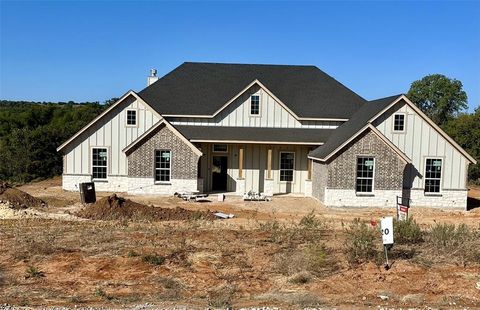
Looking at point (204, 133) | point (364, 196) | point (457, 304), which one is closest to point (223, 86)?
point (204, 133)

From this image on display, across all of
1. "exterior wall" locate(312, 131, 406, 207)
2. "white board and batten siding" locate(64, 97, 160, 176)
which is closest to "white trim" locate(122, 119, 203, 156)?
"white board and batten siding" locate(64, 97, 160, 176)

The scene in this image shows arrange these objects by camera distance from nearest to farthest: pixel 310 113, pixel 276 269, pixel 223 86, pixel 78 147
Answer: pixel 276 269 < pixel 78 147 < pixel 310 113 < pixel 223 86

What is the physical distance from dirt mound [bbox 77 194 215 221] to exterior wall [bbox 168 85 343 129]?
998 cm

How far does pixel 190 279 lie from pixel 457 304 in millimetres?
5802

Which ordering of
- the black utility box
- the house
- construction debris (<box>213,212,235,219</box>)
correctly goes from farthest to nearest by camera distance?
1. the house
2. the black utility box
3. construction debris (<box>213,212,235,219</box>)

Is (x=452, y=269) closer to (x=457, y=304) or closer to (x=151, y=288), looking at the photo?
(x=457, y=304)

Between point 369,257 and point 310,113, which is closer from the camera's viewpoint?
point 369,257

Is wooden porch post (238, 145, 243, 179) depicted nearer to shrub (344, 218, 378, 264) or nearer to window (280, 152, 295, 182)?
window (280, 152, 295, 182)

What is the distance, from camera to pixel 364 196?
22.9 meters

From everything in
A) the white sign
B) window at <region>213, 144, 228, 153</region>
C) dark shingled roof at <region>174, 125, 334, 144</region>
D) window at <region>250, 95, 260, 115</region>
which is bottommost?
the white sign

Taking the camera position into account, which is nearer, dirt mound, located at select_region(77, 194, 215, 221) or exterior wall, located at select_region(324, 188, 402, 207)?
dirt mound, located at select_region(77, 194, 215, 221)

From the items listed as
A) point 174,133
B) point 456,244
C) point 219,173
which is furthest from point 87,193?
point 456,244

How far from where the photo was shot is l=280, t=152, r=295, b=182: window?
26886 millimetres

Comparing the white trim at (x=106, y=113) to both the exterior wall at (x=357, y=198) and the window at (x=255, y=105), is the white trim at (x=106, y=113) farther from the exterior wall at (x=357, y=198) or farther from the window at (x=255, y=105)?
the exterior wall at (x=357, y=198)
